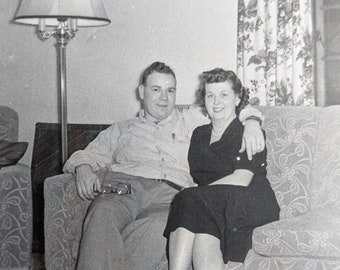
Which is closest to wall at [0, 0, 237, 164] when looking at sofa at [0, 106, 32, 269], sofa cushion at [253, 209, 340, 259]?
sofa at [0, 106, 32, 269]

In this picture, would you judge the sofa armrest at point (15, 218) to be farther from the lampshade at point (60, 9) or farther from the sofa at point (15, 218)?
the lampshade at point (60, 9)

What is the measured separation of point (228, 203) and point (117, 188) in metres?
0.57

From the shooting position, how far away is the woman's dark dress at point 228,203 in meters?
2.23

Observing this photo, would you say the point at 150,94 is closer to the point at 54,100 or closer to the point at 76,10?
the point at 76,10

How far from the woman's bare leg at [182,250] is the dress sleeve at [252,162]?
0.38 meters

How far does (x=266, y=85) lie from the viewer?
3.24 m

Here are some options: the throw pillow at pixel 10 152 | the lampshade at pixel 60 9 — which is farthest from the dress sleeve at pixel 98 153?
the lampshade at pixel 60 9

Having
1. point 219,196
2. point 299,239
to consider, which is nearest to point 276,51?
point 219,196

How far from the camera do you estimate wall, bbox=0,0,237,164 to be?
3.59m

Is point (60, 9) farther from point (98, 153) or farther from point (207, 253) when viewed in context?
point (207, 253)

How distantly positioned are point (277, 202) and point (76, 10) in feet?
4.63

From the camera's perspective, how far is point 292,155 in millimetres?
2744

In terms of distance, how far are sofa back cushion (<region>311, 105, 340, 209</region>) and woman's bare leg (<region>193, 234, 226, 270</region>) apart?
0.65 m

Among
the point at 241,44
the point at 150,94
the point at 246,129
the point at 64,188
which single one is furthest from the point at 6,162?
the point at 241,44
